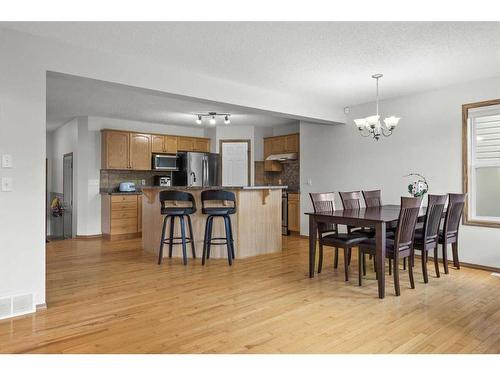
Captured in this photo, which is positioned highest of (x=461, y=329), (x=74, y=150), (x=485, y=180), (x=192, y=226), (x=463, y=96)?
(x=463, y=96)

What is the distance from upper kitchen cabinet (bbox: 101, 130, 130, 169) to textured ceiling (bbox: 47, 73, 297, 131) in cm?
37

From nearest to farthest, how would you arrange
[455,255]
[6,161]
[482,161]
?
[6,161], [455,255], [482,161]

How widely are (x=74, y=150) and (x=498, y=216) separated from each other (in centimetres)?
718

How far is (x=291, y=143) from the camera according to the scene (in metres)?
7.39

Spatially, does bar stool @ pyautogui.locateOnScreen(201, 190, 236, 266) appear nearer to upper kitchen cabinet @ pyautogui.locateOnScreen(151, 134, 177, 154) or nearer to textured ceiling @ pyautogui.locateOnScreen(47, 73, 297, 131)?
textured ceiling @ pyautogui.locateOnScreen(47, 73, 297, 131)

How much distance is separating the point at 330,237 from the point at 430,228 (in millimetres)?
1094

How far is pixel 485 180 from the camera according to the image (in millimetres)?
4492

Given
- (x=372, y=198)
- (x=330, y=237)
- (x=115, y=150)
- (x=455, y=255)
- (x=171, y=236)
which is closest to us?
(x=330, y=237)

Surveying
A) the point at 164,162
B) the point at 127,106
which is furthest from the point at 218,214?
the point at 164,162

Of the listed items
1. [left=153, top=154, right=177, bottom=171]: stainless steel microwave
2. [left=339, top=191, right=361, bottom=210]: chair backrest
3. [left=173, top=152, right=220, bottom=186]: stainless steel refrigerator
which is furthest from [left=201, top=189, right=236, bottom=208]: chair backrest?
[left=153, top=154, right=177, bottom=171]: stainless steel microwave

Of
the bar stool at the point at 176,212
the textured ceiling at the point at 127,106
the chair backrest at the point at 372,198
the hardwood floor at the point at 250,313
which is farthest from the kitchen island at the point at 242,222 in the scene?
the chair backrest at the point at 372,198

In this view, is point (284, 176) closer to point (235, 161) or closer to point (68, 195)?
point (235, 161)

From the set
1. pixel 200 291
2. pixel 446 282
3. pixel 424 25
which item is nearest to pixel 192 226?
pixel 200 291
